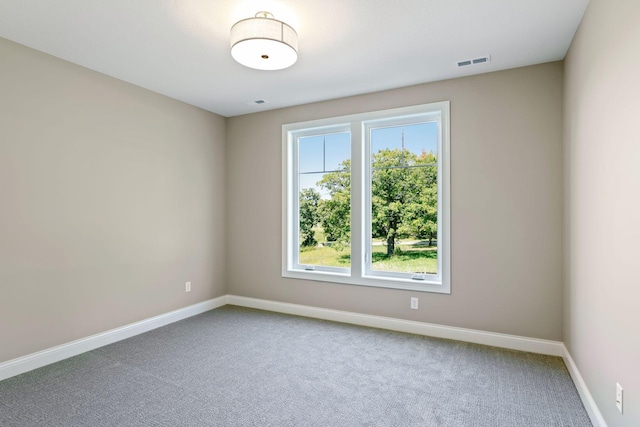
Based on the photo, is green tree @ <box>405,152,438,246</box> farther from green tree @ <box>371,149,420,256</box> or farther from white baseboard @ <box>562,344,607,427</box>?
white baseboard @ <box>562,344,607,427</box>

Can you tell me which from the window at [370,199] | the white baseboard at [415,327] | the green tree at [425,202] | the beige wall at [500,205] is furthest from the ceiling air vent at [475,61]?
the white baseboard at [415,327]

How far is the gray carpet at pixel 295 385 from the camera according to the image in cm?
216

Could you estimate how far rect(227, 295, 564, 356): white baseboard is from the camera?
3135mm

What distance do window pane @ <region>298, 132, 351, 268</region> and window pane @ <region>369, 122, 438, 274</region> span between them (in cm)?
36

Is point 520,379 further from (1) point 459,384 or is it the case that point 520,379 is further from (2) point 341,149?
(2) point 341,149

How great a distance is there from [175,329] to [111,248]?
1.12 m

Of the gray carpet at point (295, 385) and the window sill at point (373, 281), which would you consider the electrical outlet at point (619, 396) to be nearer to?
the gray carpet at point (295, 385)

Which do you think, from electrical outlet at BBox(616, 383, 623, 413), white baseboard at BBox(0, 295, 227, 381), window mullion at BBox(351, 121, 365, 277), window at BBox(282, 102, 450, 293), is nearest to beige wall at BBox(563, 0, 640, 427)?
electrical outlet at BBox(616, 383, 623, 413)

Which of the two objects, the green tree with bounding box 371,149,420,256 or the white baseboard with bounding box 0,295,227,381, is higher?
the green tree with bounding box 371,149,420,256

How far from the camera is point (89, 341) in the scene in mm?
3227

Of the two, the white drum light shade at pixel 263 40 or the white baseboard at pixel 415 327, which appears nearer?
the white drum light shade at pixel 263 40

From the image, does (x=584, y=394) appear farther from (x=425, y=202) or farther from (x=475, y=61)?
(x=475, y=61)

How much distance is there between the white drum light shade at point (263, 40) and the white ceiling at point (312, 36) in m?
0.09

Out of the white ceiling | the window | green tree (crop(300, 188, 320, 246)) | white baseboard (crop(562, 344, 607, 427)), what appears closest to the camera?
white baseboard (crop(562, 344, 607, 427))
